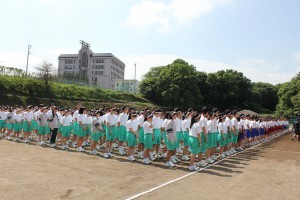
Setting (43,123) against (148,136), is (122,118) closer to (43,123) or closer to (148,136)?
(148,136)

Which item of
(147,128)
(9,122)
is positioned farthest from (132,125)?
(9,122)

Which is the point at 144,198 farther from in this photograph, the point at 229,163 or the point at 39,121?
the point at 39,121

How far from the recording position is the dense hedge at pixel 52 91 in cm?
3609

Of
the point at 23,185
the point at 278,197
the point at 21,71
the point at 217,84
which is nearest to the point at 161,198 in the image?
the point at 278,197

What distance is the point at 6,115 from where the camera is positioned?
17344 millimetres

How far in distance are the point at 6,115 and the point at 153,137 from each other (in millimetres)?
10422

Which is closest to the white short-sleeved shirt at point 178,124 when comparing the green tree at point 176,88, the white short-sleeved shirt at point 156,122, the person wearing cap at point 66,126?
the white short-sleeved shirt at point 156,122

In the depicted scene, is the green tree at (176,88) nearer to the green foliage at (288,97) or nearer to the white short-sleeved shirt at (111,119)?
the green foliage at (288,97)

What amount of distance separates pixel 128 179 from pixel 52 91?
115 feet

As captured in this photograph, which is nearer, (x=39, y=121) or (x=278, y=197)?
(x=278, y=197)

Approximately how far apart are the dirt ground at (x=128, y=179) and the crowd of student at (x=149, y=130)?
74 cm

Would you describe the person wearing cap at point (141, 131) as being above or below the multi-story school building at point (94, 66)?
below

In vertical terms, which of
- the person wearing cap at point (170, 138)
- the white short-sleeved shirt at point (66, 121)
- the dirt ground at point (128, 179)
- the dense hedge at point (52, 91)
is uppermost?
the dense hedge at point (52, 91)

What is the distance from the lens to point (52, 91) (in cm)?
4047
